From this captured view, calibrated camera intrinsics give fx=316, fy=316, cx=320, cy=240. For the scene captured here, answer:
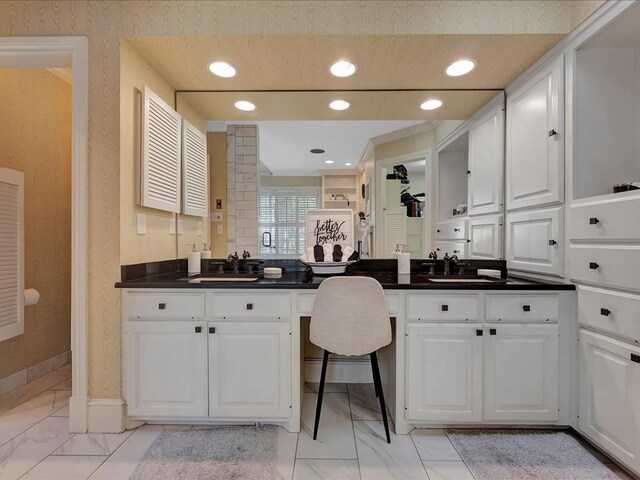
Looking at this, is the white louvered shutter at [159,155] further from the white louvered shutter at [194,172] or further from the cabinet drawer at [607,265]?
the cabinet drawer at [607,265]

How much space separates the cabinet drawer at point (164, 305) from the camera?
1803 mm

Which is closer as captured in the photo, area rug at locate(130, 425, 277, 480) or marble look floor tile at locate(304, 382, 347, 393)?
area rug at locate(130, 425, 277, 480)

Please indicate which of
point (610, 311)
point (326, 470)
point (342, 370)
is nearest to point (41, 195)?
point (342, 370)

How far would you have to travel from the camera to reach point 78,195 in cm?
180

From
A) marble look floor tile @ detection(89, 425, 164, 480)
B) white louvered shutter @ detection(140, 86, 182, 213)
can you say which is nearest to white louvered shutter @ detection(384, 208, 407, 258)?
white louvered shutter @ detection(140, 86, 182, 213)

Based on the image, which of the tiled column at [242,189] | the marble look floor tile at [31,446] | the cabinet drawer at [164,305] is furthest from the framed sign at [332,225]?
the marble look floor tile at [31,446]

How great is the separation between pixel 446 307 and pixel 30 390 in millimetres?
2995

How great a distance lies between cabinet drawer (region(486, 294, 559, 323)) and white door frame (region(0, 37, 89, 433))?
7.59 feet

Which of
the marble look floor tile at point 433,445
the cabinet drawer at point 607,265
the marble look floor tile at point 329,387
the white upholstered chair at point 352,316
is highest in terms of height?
the cabinet drawer at point 607,265

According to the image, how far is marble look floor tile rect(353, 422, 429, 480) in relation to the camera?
1507 millimetres

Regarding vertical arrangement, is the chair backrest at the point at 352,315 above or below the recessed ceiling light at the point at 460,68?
below

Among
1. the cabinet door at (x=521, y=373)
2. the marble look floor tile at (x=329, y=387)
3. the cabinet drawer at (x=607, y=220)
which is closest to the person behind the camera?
the cabinet drawer at (x=607, y=220)

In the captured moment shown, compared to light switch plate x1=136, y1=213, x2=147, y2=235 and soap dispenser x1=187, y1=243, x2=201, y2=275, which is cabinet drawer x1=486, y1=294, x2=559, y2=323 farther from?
light switch plate x1=136, y1=213, x2=147, y2=235

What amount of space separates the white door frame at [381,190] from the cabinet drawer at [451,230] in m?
0.09
